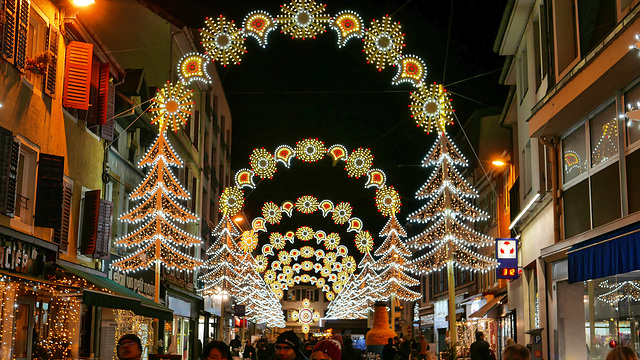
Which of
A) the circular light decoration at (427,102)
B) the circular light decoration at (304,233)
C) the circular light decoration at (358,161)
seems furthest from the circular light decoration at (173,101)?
the circular light decoration at (304,233)

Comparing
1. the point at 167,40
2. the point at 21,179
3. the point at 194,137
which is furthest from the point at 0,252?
the point at 194,137

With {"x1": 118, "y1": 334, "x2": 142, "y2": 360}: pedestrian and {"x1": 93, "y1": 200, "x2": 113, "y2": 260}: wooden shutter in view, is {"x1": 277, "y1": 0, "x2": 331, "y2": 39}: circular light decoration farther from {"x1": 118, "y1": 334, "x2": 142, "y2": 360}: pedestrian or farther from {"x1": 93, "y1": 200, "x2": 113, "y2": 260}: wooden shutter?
{"x1": 118, "y1": 334, "x2": 142, "y2": 360}: pedestrian

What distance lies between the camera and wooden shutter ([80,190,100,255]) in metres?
22.2

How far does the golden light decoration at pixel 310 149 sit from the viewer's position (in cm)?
3002

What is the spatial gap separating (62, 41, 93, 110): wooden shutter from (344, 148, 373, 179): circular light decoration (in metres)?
12.3

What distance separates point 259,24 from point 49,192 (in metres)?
7.29

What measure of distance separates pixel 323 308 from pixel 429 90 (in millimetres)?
127989

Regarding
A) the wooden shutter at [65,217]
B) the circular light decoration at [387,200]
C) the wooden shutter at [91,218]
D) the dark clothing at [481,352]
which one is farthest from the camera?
the circular light decoration at [387,200]

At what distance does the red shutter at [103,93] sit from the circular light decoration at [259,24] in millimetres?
4345

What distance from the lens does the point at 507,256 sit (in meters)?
26.9

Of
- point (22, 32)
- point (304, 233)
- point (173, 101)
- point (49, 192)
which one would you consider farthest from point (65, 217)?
point (304, 233)

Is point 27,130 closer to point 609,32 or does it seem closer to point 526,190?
point 609,32

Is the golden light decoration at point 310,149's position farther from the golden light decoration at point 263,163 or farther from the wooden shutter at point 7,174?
the wooden shutter at point 7,174

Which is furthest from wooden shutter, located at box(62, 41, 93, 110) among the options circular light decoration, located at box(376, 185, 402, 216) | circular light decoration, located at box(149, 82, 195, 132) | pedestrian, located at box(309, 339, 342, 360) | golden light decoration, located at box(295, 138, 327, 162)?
circular light decoration, located at box(376, 185, 402, 216)
